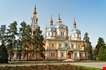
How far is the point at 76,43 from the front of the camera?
93.8m

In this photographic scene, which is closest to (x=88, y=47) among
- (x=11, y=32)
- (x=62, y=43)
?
(x=62, y=43)

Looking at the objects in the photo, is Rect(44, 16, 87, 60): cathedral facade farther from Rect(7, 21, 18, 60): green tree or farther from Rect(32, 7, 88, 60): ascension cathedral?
Rect(7, 21, 18, 60): green tree

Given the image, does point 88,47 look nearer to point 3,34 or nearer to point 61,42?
point 61,42

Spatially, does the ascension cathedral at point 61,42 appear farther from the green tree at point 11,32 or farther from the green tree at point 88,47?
the green tree at point 11,32

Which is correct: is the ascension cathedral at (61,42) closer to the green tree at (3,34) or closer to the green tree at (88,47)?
the green tree at (88,47)

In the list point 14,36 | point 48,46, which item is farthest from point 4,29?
point 48,46

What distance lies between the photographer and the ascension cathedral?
88188 mm

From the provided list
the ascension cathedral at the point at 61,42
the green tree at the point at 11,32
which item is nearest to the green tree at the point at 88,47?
the ascension cathedral at the point at 61,42

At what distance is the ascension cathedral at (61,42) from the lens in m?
88.2

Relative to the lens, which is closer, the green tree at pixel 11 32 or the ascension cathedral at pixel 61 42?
the green tree at pixel 11 32

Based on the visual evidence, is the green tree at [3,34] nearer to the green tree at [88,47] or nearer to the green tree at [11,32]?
the green tree at [11,32]

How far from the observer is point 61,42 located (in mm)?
91188

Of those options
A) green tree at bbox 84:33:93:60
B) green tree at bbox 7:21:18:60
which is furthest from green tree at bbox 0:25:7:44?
green tree at bbox 84:33:93:60

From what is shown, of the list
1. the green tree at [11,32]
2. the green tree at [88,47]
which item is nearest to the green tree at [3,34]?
the green tree at [11,32]
